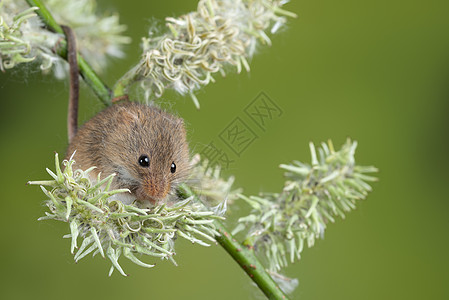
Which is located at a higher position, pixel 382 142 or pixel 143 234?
pixel 143 234

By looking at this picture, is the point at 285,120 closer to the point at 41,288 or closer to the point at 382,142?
the point at 382,142

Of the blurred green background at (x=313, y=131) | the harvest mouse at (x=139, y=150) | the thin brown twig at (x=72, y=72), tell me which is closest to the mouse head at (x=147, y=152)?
the harvest mouse at (x=139, y=150)

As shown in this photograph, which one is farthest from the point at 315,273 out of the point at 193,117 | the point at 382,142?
the point at 193,117

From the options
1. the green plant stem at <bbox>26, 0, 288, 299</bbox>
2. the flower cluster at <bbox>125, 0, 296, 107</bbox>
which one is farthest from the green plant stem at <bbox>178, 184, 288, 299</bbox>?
the flower cluster at <bbox>125, 0, 296, 107</bbox>

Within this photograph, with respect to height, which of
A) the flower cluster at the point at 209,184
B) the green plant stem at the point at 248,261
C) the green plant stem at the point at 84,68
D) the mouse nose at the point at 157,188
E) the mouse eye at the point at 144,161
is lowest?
the green plant stem at the point at 248,261

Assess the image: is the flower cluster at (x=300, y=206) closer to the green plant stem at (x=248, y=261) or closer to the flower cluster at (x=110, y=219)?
the green plant stem at (x=248, y=261)

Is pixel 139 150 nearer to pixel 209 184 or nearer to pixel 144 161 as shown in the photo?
pixel 144 161
